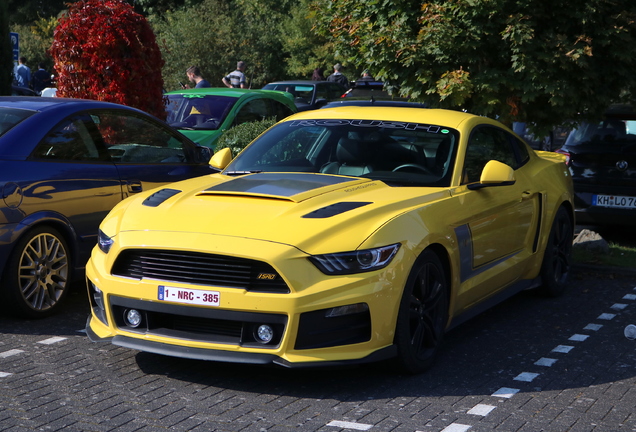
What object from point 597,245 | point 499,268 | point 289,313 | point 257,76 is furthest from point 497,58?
point 257,76

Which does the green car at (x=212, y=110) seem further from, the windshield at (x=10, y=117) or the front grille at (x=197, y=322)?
the front grille at (x=197, y=322)

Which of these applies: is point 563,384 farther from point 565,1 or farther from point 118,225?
point 565,1

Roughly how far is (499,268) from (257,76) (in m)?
29.2

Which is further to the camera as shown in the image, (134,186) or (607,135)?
(607,135)

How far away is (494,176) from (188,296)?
7.87 feet

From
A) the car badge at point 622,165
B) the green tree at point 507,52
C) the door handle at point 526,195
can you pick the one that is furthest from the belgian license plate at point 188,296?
the car badge at point 622,165

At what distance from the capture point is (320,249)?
16.8 ft

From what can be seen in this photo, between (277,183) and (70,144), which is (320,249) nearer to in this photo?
(277,183)

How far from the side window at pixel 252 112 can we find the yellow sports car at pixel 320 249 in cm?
682

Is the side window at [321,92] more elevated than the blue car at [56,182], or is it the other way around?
the blue car at [56,182]

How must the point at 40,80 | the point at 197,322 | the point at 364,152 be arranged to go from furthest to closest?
the point at 40,80 < the point at 364,152 < the point at 197,322

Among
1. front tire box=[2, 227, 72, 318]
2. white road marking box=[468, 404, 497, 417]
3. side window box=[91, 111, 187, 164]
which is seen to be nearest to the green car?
side window box=[91, 111, 187, 164]

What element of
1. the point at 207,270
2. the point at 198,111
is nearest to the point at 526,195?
the point at 207,270

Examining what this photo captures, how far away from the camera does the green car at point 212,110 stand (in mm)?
13180
